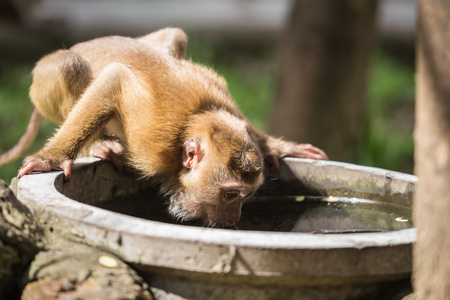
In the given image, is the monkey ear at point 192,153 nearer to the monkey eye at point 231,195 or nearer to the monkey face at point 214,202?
the monkey face at point 214,202

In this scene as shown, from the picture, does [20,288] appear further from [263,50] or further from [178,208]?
[263,50]

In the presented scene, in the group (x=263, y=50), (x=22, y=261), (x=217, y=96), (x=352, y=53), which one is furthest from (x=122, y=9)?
(x=22, y=261)

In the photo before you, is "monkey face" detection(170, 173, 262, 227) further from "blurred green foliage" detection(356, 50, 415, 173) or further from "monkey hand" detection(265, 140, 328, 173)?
"blurred green foliage" detection(356, 50, 415, 173)

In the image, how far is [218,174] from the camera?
12.4 feet

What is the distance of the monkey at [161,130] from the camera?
149 inches

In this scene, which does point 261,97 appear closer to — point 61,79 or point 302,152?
point 302,152

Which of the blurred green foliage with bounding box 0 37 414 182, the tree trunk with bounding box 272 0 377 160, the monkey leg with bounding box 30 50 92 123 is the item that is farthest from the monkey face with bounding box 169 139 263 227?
the tree trunk with bounding box 272 0 377 160

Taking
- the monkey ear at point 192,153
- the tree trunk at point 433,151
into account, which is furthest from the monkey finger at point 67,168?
the tree trunk at point 433,151

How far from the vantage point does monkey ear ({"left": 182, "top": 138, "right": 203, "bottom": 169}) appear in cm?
387

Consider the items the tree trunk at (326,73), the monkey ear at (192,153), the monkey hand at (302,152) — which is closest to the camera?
the monkey ear at (192,153)

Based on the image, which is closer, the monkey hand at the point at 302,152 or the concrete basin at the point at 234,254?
the concrete basin at the point at 234,254

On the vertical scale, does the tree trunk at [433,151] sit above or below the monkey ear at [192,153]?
above

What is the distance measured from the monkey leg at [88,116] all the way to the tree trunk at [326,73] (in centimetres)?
353

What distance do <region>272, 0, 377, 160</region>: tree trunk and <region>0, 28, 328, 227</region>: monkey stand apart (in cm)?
303
